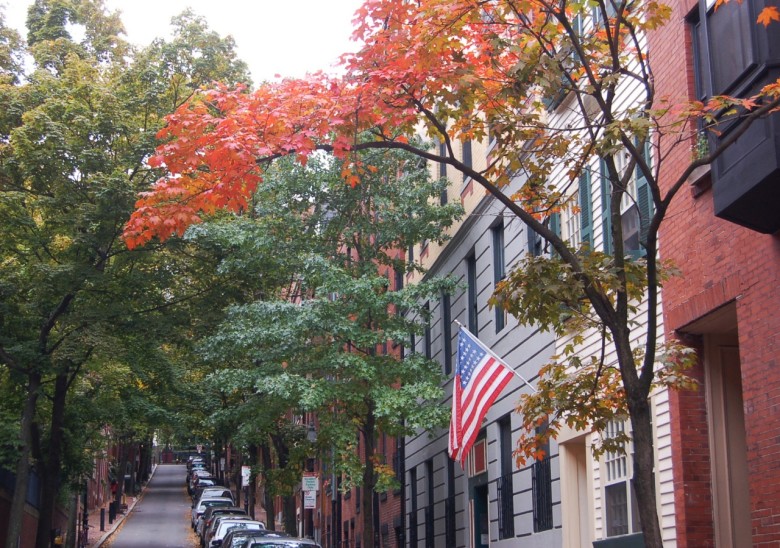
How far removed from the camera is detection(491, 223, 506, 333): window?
21.0 meters

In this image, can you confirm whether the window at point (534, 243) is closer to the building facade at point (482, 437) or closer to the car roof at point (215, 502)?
the building facade at point (482, 437)

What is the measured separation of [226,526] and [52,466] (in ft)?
20.9

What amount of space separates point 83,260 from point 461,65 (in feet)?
55.2

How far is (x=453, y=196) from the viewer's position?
Answer: 1008 inches

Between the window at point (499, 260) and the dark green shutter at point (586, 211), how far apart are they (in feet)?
16.9

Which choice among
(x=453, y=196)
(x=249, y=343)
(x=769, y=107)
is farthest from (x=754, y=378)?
(x=453, y=196)

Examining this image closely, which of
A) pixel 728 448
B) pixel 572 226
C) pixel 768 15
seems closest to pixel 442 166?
pixel 572 226

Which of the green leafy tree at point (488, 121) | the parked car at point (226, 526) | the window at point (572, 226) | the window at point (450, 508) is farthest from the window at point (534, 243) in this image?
the parked car at point (226, 526)

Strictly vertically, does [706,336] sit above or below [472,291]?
below

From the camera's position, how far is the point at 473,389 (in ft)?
49.5

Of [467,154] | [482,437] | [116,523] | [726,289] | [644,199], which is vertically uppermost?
[467,154]

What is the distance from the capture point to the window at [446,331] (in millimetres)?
25891

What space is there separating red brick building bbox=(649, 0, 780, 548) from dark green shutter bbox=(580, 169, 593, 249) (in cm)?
271

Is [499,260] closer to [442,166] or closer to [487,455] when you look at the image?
[487,455]
